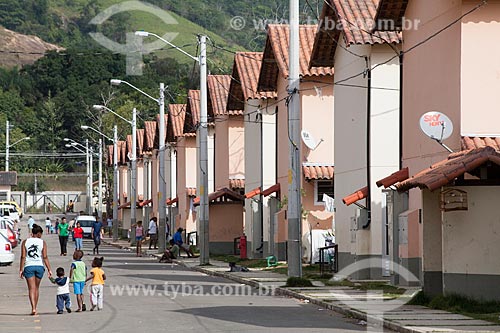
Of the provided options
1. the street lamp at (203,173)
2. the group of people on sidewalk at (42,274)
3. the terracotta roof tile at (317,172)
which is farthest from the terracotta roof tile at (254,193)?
the group of people on sidewalk at (42,274)

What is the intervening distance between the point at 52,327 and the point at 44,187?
133003mm

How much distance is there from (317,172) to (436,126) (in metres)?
17.9

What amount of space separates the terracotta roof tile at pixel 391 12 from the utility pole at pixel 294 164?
2.14 m

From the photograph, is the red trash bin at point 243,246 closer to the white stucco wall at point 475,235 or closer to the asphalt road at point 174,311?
the asphalt road at point 174,311

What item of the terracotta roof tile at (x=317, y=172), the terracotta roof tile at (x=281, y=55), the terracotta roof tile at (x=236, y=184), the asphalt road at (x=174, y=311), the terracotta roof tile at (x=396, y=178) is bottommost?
the asphalt road at (x=174, y=311)

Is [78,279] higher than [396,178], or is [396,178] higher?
[396,178]

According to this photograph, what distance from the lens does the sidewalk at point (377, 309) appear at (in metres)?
20.2

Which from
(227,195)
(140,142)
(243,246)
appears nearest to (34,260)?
(243,246)

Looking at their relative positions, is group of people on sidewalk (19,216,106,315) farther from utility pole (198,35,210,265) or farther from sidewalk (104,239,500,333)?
utility pole (198,35,210,265)

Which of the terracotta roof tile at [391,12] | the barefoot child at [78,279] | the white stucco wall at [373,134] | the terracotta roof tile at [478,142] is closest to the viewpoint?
the barefoot child at [78,279]

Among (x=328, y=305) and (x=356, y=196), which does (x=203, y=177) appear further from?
(x=328, y=305)

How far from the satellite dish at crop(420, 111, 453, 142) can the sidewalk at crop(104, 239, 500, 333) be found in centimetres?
346

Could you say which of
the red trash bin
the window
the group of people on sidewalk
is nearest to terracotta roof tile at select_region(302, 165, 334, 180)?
the window

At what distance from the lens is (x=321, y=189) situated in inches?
1724
